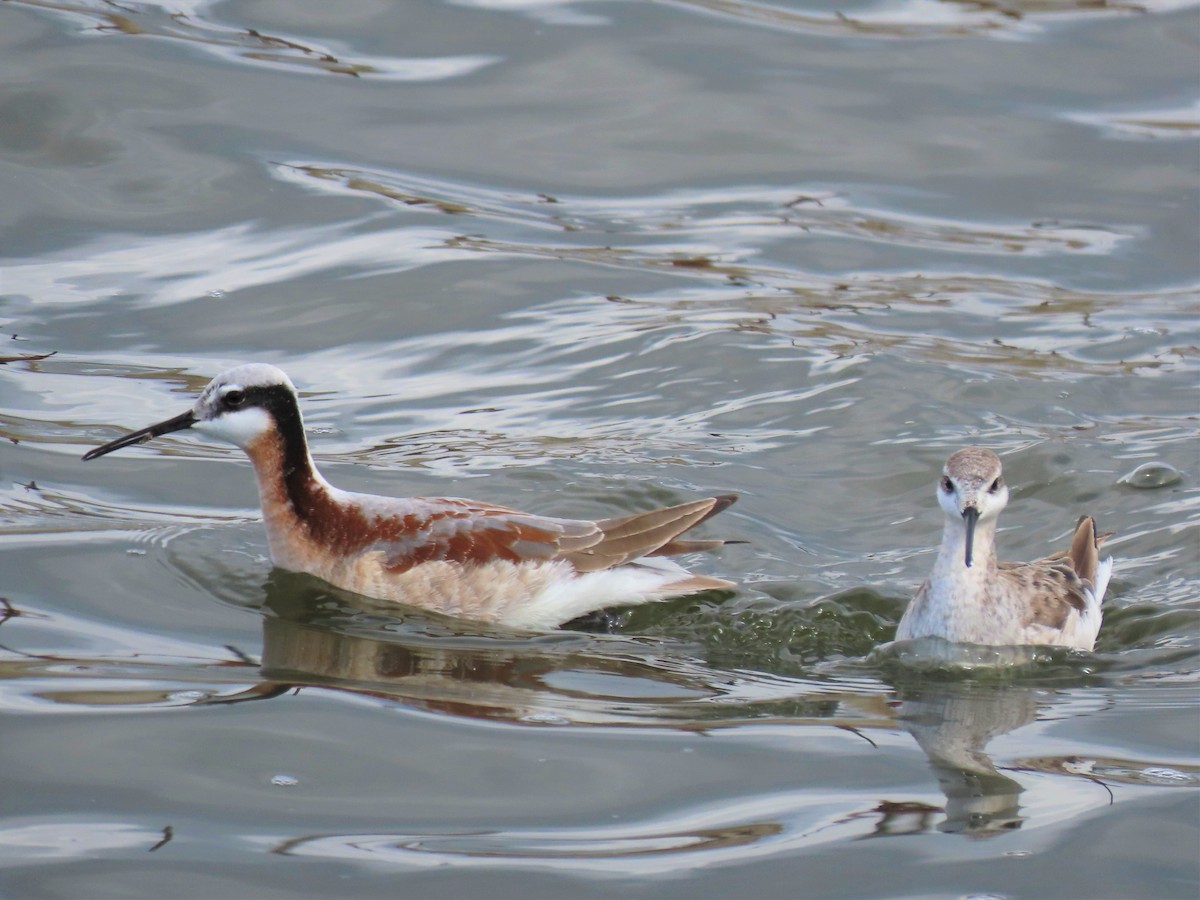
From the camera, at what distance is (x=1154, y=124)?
17.2 metres

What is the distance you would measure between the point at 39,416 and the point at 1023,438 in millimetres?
6378

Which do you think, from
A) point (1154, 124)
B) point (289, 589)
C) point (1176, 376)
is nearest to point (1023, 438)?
point (1176, 376)

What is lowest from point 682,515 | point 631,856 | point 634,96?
point 631,856

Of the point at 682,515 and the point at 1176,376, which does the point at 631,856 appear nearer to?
the point at 682,515

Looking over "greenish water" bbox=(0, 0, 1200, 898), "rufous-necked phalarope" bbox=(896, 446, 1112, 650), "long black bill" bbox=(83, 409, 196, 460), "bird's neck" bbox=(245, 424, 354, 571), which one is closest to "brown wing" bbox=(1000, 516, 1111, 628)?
"rufous-necked phalarope" bbox=(896, 446, 1112, 650)

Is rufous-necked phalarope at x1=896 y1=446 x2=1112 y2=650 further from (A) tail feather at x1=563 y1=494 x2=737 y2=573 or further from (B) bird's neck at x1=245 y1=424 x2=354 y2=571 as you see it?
(B) bird's neck at x1=245 y1=424 x2=354 y2=571

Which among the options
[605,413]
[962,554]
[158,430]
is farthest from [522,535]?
[605,413]

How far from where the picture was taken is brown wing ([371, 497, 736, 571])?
29.4 feet

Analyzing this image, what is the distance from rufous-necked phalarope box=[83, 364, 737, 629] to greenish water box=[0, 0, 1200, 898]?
220 millimetres

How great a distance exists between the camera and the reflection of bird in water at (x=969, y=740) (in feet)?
21.1

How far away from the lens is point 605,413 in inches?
465

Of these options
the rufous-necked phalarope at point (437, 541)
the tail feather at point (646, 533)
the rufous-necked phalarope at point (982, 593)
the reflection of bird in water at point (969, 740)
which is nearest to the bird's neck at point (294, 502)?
the rufous-necked phalarope at point (437, 541)

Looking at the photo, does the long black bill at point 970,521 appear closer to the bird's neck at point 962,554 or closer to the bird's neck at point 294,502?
the bird's neck at point 962,554

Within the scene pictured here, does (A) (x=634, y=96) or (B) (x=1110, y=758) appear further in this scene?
(A) (x=634, y=96)
